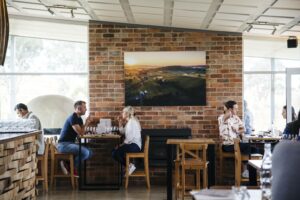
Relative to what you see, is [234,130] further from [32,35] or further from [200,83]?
[32,35]

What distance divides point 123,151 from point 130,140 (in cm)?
25

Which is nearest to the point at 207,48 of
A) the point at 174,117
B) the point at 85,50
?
the point at 174,117

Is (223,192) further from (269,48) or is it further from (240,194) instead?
(269,48)

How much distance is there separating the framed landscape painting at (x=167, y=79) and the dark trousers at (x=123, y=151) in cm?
105

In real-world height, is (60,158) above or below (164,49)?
below

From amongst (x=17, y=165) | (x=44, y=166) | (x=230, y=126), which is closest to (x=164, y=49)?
(x=230, y=126)

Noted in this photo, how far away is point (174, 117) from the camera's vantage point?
10.1 meters

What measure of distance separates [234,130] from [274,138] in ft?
2.35

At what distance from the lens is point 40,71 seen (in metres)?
11.5

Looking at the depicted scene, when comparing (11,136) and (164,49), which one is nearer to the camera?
(11,136)

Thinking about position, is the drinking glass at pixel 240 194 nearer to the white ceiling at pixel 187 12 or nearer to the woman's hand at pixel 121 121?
the white ceiling at pixel 187 12

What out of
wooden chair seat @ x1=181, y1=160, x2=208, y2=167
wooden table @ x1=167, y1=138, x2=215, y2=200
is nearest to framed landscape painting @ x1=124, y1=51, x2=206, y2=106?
wooden table @ x1=167, y1=138, x2=215, y2=200

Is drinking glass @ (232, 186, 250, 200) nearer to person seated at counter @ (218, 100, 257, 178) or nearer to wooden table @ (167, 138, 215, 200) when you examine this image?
wooden table @ (167, 138, 215, 200)

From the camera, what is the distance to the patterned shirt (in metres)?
9.61
